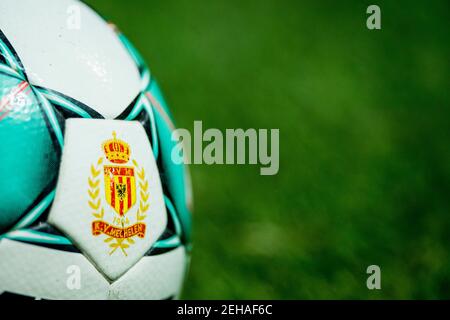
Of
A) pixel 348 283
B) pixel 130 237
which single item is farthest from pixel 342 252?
pixel 130 237

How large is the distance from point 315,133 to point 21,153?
2519 millimetres

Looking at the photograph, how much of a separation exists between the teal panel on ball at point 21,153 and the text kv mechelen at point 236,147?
3.85ft

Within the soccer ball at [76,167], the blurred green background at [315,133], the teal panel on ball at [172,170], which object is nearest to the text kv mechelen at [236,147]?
the blurred green background at [315,133]

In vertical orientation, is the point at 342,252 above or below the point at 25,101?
below

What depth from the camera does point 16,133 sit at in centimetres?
163

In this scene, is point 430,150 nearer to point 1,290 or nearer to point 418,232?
point 418,232

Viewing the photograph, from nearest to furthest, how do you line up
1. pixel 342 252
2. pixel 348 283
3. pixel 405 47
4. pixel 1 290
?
pixel 1 290 < pixel 348 283 < pixel 342 252 < pixel 405 47

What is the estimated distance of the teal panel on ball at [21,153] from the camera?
162cm

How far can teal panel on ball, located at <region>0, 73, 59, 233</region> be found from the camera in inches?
63.7

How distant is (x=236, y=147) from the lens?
3.38 m

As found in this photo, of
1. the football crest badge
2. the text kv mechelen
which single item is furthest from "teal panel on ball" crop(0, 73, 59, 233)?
the text kv mechelen

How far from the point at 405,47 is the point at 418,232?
260cm

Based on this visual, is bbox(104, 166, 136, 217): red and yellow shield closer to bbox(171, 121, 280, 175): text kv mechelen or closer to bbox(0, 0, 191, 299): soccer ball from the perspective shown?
bbox(0, 0, 191, 299): soccer ball

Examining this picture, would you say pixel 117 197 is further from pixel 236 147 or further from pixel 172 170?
pixel 236 147
